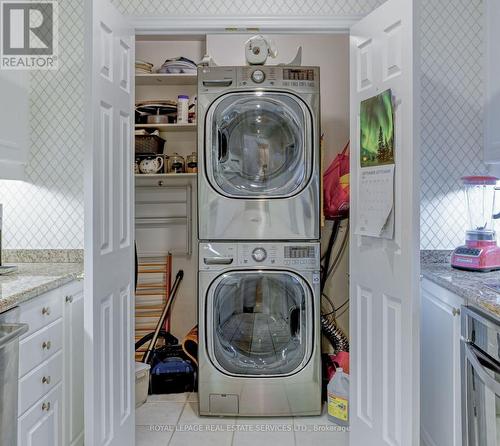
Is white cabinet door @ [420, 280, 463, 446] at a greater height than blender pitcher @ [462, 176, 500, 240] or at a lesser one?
lesser

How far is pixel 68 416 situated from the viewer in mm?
1877

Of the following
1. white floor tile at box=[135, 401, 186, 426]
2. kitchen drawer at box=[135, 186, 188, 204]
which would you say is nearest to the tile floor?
white floor tile at box=[135, 401, 186, 426]

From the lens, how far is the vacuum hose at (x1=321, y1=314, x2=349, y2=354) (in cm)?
293

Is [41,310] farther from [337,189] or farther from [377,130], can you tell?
[337,189]

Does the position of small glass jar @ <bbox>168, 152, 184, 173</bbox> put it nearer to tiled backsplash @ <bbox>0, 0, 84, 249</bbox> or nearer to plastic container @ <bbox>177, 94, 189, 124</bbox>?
plastic container @ <bbox>177, 94, 189, 124</bbox>

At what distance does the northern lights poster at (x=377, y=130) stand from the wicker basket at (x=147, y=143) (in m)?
1.66

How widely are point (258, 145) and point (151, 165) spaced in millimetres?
945

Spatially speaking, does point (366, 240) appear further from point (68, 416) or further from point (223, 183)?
point (68, 416)

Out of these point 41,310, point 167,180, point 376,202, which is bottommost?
point 41,310

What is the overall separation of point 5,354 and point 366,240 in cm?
150

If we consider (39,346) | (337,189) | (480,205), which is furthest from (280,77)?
(39,346)

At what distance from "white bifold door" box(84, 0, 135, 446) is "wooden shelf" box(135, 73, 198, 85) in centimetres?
98

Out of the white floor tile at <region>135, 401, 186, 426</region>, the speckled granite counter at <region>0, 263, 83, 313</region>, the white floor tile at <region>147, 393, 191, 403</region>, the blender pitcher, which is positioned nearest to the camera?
the speckled granite counter at <region>0, 263, 83, 313</region>

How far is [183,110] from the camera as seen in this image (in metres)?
3.13
